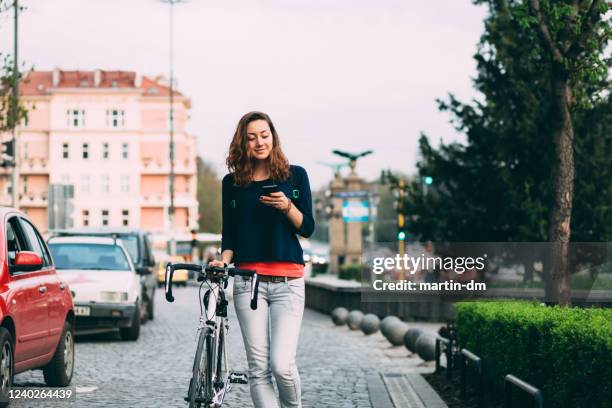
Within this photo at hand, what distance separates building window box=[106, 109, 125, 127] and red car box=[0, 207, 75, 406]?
4152 inches

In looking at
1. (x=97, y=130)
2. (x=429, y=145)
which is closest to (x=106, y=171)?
(x=97, y=130)

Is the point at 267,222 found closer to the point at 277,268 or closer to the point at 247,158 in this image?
the point at 277,268

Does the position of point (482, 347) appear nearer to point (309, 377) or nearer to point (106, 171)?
point (309, 377)

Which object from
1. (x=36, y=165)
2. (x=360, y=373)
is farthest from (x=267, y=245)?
(x=36, y=165)

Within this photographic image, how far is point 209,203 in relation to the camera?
131 metres

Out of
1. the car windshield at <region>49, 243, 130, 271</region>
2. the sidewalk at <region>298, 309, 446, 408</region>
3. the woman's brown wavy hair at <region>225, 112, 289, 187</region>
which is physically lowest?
the sidewalk at <region>298, 309, 446, 408</region>

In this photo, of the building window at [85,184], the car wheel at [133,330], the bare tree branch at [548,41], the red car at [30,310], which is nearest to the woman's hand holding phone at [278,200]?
the red car at [30,310]

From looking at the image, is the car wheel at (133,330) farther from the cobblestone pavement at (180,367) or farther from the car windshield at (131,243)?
the car windshield at (131,243)

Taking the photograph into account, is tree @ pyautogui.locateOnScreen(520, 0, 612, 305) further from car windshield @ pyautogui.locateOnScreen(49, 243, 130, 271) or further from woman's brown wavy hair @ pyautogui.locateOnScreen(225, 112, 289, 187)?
car windshield @ pyautogui.locateOnScreen(49, 243, 130, 271)

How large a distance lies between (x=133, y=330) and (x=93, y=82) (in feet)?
329

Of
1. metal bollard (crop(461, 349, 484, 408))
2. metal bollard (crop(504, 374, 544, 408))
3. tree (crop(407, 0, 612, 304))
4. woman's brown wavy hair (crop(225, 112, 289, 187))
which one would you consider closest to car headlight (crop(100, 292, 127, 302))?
metal bollard (crop(461, 349, 484, 408))

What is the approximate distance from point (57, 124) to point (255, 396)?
11191 centimetres

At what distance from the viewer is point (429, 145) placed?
103 feet

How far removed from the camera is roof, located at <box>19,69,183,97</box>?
117188 mm
